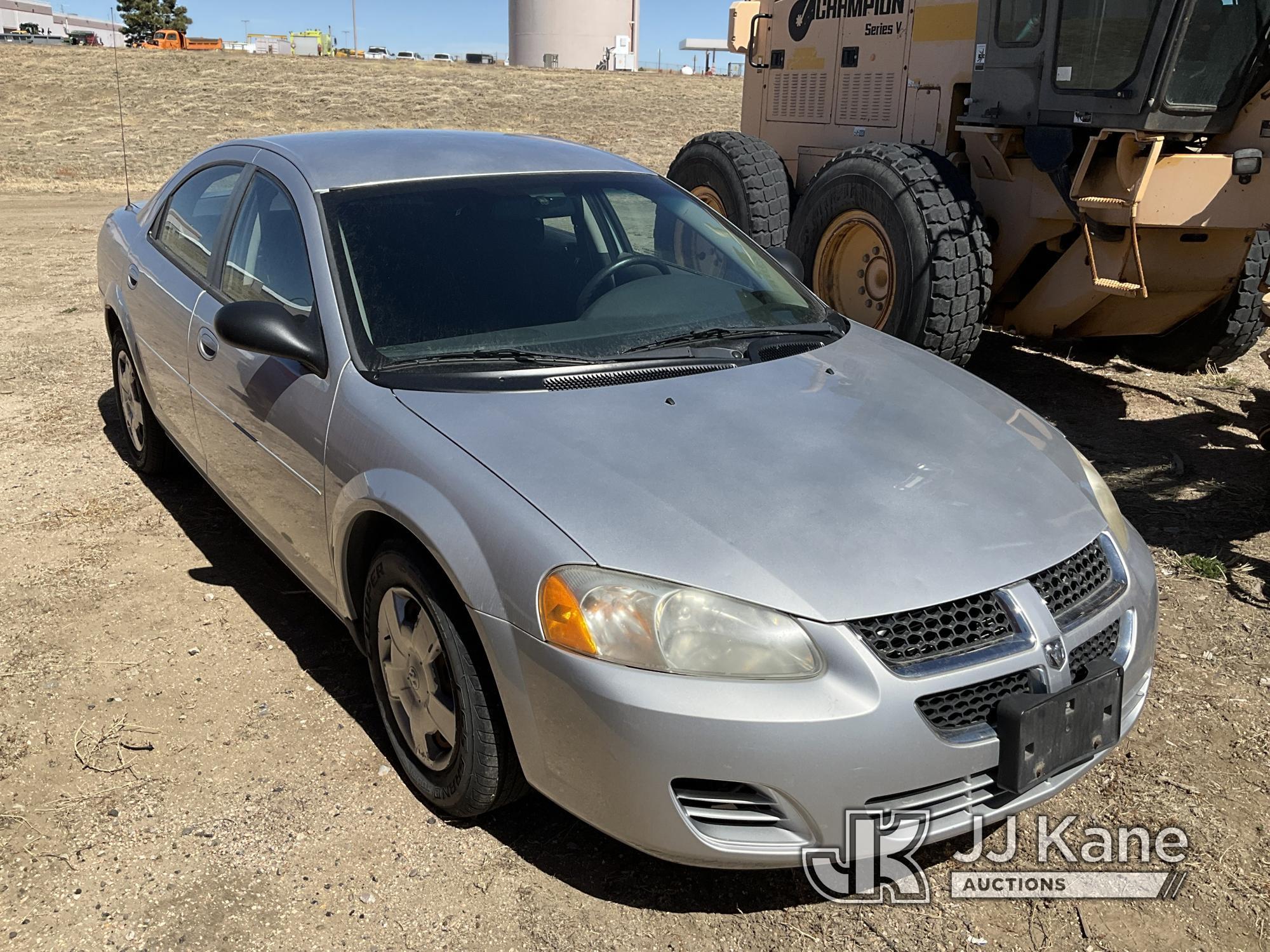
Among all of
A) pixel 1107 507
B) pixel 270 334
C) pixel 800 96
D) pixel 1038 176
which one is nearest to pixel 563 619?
pixel 270 334

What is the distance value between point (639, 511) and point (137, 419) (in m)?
3.54

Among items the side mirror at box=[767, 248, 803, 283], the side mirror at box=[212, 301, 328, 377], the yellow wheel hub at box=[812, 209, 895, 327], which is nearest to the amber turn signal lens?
the side mirror at box=[212, 301, 328, 377]

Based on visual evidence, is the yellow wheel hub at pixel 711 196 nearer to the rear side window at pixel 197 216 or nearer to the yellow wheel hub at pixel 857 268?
the yellow wheel hub at pixel 857 268

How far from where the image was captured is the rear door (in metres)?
4.12

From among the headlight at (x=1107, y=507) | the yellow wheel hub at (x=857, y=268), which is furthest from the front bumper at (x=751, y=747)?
the yellow wheel hub at (x=857, y=268)

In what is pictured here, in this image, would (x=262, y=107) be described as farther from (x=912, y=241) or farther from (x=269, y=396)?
(x=269, y=396)

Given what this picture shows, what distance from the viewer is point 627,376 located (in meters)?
3.11

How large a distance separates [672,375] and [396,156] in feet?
4.30

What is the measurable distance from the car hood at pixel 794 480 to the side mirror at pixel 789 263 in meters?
0.84

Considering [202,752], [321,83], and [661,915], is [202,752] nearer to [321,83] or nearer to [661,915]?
[661,915]

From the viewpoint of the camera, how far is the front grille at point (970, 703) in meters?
2.31

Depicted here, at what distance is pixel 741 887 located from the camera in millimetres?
2721

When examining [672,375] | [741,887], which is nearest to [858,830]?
[741,887]

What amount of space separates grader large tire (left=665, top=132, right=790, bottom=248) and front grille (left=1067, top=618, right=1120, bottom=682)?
17.4 ft
